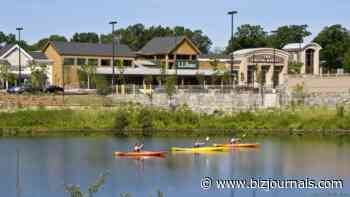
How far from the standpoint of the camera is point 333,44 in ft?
419

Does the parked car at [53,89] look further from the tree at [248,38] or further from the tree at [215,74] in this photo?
the tree at [248,38]

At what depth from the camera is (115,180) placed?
125 feet

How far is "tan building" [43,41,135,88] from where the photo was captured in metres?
93.6

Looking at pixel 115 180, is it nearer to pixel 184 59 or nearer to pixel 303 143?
pixel 303 143

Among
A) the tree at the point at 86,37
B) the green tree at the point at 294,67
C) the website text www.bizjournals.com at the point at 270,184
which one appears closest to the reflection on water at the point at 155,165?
the website text www.bizjournals.com at the point at 270,184

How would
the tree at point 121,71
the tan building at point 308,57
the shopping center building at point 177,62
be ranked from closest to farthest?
the tree at point 121,71 → the shopping center building at point 177,62 → the tan building at point 308,57

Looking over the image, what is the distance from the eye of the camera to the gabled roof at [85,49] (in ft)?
314

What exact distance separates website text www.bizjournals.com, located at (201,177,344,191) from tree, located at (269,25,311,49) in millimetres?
102357

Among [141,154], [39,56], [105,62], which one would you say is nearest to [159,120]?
[141,154]

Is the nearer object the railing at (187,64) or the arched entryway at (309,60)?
the railing at (187,64)

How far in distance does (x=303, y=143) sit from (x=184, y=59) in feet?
170

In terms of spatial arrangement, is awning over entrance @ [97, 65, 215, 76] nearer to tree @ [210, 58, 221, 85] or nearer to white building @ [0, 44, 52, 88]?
tree @ [210, 58, 221, 85]

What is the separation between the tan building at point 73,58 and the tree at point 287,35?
152ft

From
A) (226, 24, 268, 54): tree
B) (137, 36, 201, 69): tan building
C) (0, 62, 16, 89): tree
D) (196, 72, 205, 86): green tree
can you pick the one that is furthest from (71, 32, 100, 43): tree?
(0, 62, 16, 89): tree
